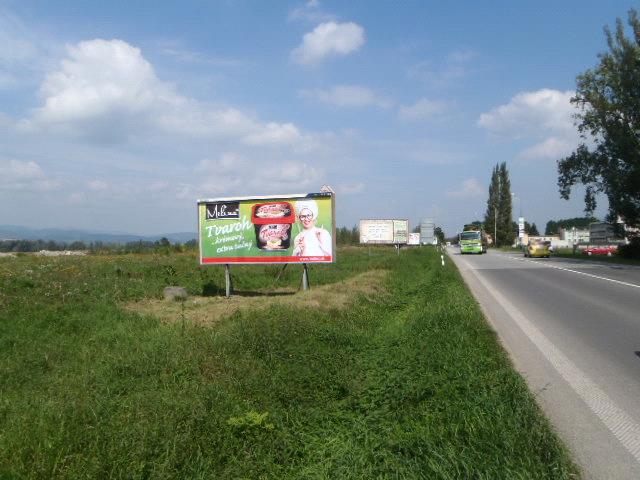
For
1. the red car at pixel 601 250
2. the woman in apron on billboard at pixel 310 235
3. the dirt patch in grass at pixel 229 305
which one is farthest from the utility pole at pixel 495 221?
the woman in apron on billboard at pixel 310 235

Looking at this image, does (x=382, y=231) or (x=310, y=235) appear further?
(x=382, y=231)

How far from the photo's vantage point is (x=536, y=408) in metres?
4.84

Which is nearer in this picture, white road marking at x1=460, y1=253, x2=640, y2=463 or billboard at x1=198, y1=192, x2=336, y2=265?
white road marking at x1=460, y1=253, x2=640, y2=463

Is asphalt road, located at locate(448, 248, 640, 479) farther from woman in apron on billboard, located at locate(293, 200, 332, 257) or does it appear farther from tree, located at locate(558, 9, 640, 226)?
tree, located at locate(558, 9, 640, 226)

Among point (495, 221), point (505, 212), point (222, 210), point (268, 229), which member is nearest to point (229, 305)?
point (268, 229)

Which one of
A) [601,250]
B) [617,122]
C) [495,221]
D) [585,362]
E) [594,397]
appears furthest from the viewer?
[495,221]

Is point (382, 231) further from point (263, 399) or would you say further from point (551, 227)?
point (551, 227)

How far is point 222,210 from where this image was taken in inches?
618

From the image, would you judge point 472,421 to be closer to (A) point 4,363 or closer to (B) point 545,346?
(B) point 545,346

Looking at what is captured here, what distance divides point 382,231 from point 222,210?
41.8m

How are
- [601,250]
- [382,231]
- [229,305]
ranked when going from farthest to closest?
[382,231], [601,250], [229,305]

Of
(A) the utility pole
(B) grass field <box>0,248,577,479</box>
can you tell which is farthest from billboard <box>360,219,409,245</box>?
(A) the utility pole

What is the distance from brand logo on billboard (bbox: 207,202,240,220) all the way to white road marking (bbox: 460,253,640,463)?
8.83 metres

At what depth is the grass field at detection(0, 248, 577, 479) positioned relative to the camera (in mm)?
4195
